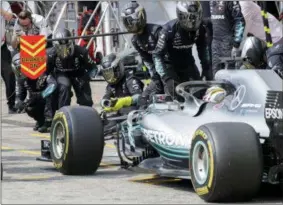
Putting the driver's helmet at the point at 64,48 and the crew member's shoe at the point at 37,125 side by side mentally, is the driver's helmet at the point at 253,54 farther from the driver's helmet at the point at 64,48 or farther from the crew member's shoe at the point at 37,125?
the crew member's shoe at the point at 37,125

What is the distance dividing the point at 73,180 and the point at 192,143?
5.40 ft

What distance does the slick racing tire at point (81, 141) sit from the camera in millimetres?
10234

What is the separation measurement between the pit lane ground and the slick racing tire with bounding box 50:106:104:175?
0.10 m

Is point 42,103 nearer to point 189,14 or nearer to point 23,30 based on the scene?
point 23,30

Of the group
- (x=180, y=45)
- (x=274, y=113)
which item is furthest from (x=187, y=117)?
(x=180, y=45)

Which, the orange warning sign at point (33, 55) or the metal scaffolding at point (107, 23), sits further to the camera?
the metal scaffolding at point (107, 23)

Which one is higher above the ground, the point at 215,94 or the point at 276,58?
the point at 276,58

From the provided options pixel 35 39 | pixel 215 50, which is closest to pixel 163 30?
pixel 215 50

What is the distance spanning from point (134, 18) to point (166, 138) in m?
2.92

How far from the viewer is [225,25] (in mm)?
13836

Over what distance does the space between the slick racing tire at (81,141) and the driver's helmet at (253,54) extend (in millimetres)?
1493

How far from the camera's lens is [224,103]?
9.40m

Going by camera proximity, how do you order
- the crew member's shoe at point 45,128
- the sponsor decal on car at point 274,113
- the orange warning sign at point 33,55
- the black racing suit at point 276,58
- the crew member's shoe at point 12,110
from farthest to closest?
the crew member's shoe at point 12,110 → the orange warning sign at point 33,55 → the crew member's shoe at point 45,128 → the black racing suit at point 276,58 → the sponsor decal on car at point 274,113

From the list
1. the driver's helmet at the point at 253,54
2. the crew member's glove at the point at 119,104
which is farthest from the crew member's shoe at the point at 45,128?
the driver's helmet at the point at 253,54
